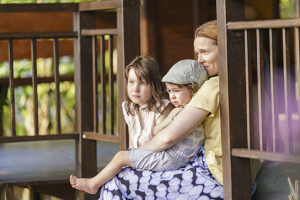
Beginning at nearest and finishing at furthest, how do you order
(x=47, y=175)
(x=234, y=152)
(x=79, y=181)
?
(x=234, y=152) < (x=79, y=181) < (x=47, y=175)

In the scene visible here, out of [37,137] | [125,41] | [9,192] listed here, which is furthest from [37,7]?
[9,192]

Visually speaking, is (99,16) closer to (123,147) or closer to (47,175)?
(47,175)

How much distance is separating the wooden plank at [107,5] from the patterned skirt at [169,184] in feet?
4.16

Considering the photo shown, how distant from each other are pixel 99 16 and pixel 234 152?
15.0 feet

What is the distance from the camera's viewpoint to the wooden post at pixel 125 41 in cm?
334

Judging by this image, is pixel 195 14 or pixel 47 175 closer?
→ pixel 47 175

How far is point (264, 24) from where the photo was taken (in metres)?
2.17

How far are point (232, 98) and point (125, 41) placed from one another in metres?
1.23

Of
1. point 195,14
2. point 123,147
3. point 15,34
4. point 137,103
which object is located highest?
point 195,14

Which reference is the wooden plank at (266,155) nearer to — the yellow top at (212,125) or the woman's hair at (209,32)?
the yellow top at (212,125)

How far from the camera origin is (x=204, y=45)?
252 cm

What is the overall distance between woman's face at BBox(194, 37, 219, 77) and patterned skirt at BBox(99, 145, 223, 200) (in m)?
0.42

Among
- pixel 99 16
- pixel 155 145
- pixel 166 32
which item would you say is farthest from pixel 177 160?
pixel 99 16

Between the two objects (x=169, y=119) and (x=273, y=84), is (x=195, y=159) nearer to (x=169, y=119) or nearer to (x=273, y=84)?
(x=169, y=119)
